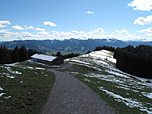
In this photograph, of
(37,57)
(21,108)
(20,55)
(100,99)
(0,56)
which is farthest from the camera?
(20,55)

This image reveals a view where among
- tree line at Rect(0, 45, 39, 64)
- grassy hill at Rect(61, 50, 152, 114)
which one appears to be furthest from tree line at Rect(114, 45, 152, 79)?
tree line at Rect(0, 45, 39, 64)

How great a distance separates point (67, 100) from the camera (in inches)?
525

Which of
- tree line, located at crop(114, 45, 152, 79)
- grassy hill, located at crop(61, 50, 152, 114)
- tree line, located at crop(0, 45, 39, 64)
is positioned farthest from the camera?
tree line, located at crop(0, 45, 39, 64)

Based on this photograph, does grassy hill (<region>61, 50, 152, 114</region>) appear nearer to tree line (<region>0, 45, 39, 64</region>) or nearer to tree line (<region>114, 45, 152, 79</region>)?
tree line (<region>114, 45, 152, 79</region>)

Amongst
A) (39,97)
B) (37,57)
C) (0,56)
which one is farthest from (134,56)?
(0,56)

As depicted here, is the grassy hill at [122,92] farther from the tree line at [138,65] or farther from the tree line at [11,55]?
the tree line at [11,55]

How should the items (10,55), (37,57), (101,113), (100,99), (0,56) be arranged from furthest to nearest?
(10,55) → (0,56) → (37,57) → (100,99) → (101,113)

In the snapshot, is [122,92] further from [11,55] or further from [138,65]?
[11,55]

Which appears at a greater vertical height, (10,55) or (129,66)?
(10,55)

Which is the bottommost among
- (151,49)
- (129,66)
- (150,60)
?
(129,66)

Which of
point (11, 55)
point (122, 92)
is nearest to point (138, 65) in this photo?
point (122, 92)

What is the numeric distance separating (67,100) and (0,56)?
242 feet

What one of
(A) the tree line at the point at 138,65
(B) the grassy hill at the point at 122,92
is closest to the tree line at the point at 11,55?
(B) the grassy hill at the point at 122,92

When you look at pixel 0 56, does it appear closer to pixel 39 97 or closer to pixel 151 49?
pixel 39 97
